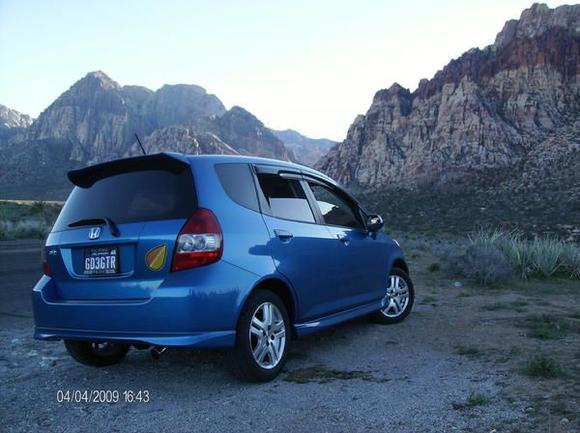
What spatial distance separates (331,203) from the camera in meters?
5.54

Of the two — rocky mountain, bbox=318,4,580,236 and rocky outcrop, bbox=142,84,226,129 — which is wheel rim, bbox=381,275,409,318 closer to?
rocky mountain, bbox=318,4,580,236

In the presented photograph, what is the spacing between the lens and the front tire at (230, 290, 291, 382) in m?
3.95

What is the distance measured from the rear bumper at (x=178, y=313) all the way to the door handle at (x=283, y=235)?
0.52 meters

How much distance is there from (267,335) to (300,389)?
489 mm

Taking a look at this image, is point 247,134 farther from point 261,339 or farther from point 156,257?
point 156,257

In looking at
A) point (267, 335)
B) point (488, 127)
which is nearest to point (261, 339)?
point (267, 335)

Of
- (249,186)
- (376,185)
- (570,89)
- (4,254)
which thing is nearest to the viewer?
(249,186)

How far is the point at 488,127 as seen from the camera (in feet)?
186

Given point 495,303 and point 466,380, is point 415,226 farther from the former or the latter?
point 466,380

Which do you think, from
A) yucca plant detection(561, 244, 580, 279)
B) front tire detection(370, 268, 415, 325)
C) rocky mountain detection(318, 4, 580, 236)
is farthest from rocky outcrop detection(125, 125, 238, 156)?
front tire detection(370, 268, 415, 325)

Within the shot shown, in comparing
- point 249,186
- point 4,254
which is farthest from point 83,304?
point 4,254

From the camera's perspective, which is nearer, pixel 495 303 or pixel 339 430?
pixel 339 430

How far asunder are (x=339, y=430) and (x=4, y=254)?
46.0 feet
